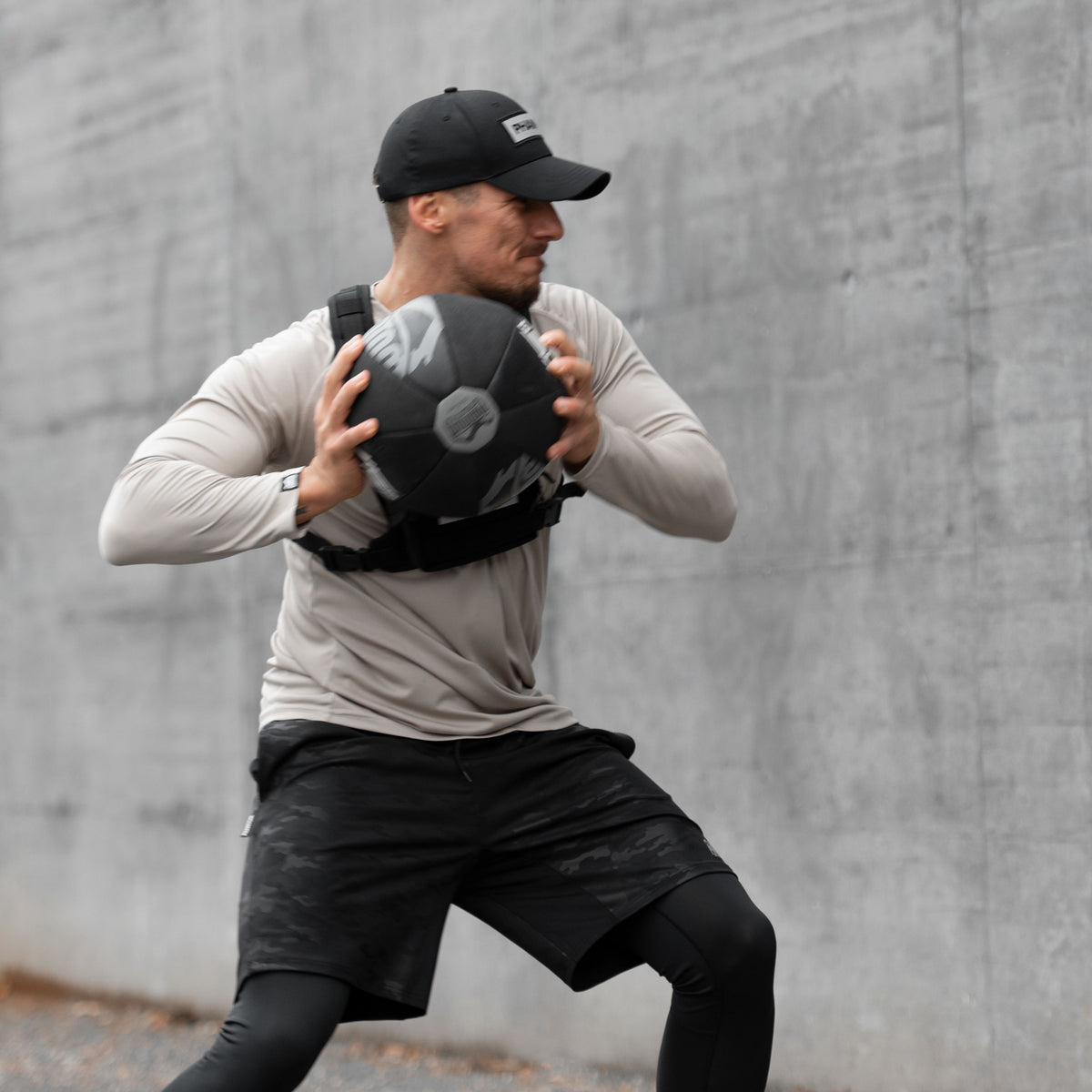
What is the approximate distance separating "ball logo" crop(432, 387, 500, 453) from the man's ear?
44 cm

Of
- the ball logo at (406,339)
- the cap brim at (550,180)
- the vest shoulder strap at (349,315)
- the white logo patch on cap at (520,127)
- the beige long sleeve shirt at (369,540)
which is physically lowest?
the beige long sleeve shirt at (369,540)

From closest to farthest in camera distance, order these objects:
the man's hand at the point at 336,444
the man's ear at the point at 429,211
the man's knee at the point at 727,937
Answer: the man's hand at the point at 336,444
the man's knee at the point at 727,937
the man's ear at the point at 429,211

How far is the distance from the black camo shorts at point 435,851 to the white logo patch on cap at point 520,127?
3.66 ft

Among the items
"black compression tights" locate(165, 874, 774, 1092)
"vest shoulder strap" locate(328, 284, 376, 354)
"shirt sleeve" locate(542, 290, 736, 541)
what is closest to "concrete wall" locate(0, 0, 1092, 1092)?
"shirt sleeve" locate(542, 290, 736, 541)

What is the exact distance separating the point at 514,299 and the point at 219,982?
13.2 feet

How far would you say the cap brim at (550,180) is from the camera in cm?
303

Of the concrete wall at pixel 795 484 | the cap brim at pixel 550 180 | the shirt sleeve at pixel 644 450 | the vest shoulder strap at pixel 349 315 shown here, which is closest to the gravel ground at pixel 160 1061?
the concrete wall at pixel 795 484

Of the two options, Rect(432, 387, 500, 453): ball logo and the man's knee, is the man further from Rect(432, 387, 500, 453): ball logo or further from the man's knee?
Rect(432, 387, 500, 453): ball logo

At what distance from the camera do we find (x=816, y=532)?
4742mm

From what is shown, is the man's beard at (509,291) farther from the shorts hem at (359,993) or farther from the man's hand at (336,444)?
the shorts hem at (359,993)

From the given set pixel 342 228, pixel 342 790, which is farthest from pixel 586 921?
pixel 342 228

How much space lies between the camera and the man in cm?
285

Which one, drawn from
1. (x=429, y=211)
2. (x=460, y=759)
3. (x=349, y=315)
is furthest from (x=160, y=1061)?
(x=429, y=211)

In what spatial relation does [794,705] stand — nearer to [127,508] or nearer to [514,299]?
[514,299]
